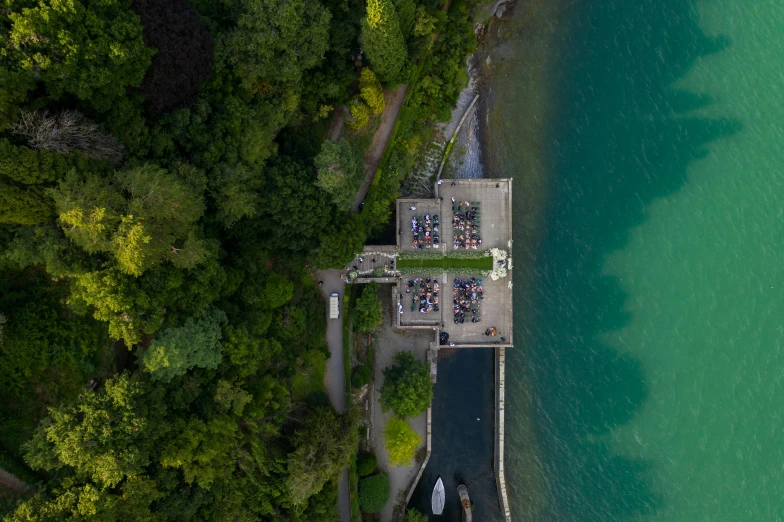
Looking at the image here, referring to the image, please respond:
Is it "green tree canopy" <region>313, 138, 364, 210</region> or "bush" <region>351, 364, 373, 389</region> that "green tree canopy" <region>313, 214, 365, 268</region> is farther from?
"bush" <region>351, 364, 373, 389</region>

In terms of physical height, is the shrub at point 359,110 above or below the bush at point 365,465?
above

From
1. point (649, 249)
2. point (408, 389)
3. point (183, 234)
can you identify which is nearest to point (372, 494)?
point (408, 389)

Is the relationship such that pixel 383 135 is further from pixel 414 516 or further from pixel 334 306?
pixel 414 516

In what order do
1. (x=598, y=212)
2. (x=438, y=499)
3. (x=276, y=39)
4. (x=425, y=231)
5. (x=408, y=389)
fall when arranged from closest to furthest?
(x=276, y=39)
(x=408, y=389)
(x=425, y=231)
(x=438, y=499)
(x=598, y=212)

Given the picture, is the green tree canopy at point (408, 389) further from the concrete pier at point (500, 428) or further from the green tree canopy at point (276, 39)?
the green tree canopy at point (276, 39)

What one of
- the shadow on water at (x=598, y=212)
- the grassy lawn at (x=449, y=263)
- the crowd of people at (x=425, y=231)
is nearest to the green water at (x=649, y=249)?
the shadow on water at (x=598, y=212)

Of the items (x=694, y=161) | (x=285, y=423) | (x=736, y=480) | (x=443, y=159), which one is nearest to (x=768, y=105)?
(x=694, y=161)

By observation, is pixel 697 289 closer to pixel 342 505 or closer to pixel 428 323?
pixel 428 323
